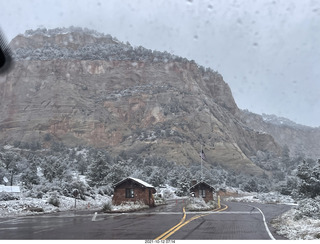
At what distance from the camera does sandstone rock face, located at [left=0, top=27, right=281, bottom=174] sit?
129875 mm

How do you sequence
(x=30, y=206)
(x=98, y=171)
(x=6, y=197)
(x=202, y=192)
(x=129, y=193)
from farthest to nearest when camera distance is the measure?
(x=98, y=171) → (x=202, y=192) → (x=129, y=193) → (x=6, y=197) → (x=30, y=206)

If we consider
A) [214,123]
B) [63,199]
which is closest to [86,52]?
[214,123]

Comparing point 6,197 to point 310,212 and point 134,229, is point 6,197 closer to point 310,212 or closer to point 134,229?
point 134,229

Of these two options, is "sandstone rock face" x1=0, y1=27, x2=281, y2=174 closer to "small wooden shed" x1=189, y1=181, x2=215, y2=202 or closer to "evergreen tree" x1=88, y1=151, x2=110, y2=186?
"evergreen tree" x1=88, y1=151, x2=110, y2=186

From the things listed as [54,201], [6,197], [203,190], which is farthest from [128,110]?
[6,197]

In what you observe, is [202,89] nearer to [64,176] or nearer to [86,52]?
[86,52]

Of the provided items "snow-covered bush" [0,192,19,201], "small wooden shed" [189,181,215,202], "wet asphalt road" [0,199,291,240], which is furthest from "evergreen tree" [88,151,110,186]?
"wet asphalt road" [0,199,291,240]

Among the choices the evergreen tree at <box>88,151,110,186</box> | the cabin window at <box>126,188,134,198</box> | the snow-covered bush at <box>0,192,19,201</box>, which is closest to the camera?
the snow-covered bush at <box>0,192,19,201</box>

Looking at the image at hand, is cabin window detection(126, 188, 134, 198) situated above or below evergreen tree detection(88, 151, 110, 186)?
below

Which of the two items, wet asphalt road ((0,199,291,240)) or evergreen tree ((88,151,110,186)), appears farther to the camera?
evergreen tree ((88,151,110,186))

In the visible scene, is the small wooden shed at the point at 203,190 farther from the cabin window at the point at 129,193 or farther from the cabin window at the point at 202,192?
the cabin window at the point at 129,193

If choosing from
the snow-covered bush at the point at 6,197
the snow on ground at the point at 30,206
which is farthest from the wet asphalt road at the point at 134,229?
the snow-covered bush at the point at 6,197

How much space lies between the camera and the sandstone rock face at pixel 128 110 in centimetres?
12988

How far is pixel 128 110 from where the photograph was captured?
157 meters
